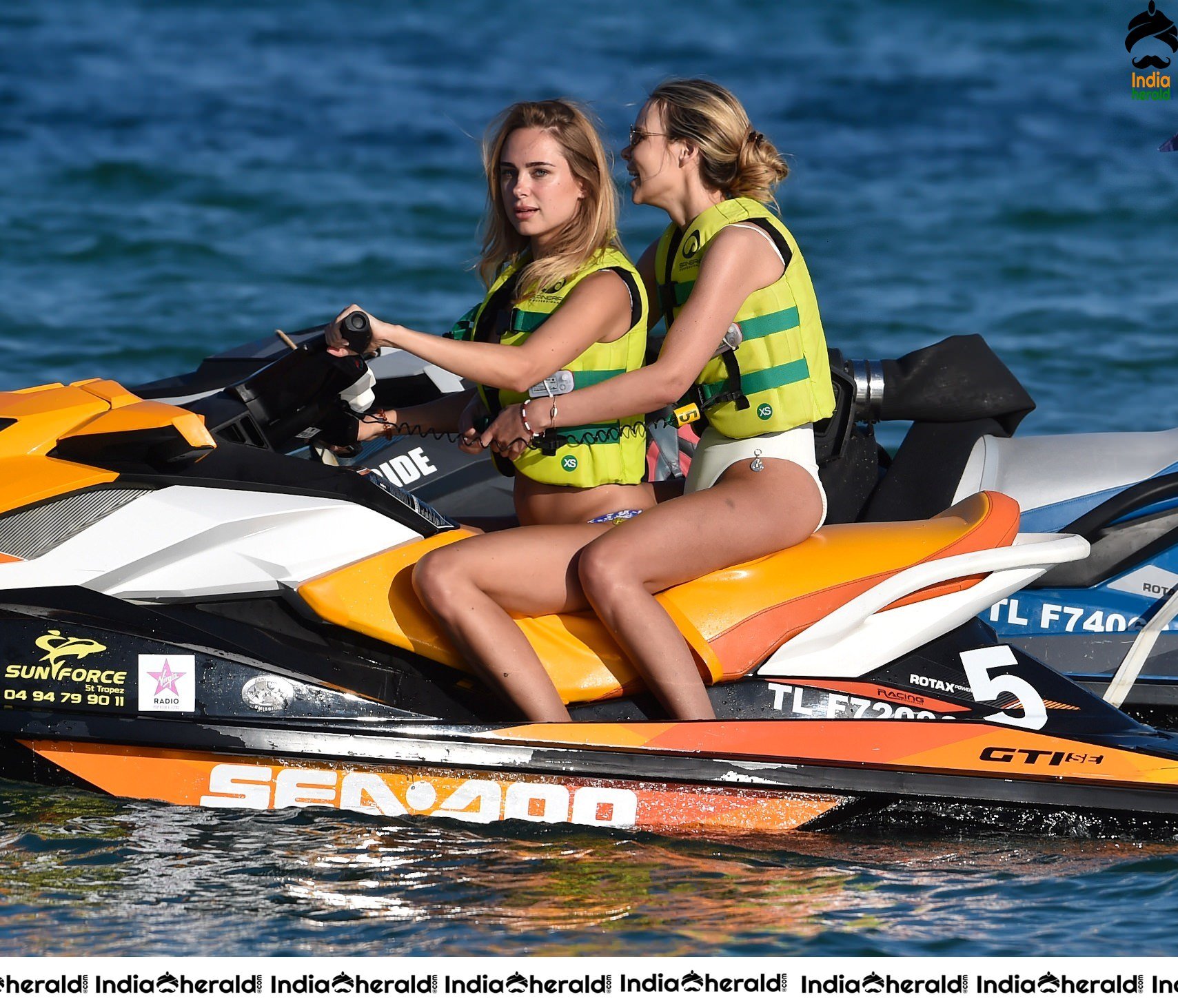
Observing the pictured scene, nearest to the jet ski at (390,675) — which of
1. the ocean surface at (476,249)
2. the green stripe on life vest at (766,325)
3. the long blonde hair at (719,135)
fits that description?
the ocean surface at (476,249)

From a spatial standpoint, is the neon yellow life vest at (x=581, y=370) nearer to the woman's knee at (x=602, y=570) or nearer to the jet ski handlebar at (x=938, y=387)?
the woman's knee at (x=602, y=570)

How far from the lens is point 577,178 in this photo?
3.22 metres

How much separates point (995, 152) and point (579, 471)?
12.6 metres

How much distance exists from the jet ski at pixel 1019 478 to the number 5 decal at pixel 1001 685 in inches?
32.4

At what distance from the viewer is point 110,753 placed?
3131mm

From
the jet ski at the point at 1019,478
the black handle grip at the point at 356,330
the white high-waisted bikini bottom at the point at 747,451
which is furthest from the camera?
the jet ski at the point at 1019,478

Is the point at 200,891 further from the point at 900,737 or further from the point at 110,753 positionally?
the point at 900,737

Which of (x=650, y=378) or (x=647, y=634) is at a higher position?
(x=650, y=378)

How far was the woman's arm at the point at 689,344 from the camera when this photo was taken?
3.11m

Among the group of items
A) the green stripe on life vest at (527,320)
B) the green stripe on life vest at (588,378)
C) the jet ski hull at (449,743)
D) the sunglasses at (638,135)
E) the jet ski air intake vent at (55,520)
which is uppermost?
the sunglasses at (638,135)

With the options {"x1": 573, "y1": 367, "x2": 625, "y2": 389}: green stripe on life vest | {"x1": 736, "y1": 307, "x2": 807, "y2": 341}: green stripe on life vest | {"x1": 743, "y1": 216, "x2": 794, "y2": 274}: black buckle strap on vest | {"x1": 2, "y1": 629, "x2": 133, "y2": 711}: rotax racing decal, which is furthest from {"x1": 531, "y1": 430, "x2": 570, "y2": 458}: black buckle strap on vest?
{"x1": 2, "y1": 629, "x2": 133, "y2": 711}: rotax racing decal

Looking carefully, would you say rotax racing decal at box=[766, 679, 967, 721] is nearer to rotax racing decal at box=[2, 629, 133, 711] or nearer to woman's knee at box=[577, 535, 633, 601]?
woman's knee at box=[577, 535, 633, 601]

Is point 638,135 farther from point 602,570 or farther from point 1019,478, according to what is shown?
point 1019,478

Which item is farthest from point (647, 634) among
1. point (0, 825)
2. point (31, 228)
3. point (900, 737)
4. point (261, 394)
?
point (31, 228)
